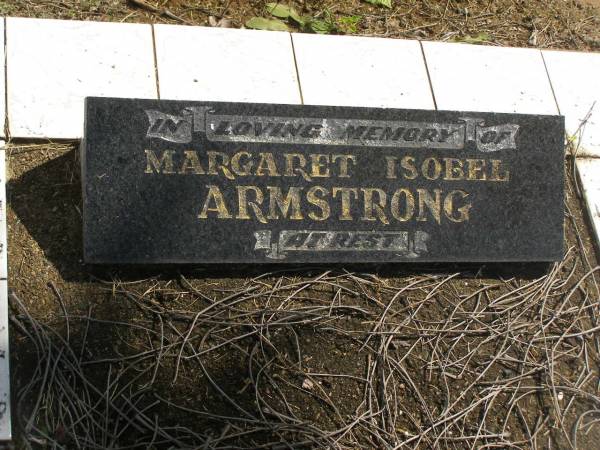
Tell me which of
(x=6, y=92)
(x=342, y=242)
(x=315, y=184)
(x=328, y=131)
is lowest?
(x=342, y=242)

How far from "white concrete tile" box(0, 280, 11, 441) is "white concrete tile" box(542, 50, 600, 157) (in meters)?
2.48

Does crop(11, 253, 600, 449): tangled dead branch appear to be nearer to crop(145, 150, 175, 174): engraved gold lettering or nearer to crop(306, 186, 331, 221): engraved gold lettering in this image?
crop(306, 186, 331, 221): engraved gold lettering

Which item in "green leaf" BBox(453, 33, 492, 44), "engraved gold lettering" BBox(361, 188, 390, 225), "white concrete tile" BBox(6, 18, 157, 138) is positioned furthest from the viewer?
"green leaf" BBox(453, 33, 492, 44)

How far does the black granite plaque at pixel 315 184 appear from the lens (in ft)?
10.8

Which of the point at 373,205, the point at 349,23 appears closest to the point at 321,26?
the point at 349,23

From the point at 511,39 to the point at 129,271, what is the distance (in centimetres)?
223

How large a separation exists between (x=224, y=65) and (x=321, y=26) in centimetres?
57

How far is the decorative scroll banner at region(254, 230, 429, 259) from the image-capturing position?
340cm

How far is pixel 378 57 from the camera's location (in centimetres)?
414

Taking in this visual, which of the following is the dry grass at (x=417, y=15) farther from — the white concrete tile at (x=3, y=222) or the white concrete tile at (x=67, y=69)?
the white concrete tile at (x=3, y=222)

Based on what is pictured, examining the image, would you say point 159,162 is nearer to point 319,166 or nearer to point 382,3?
point 319,166

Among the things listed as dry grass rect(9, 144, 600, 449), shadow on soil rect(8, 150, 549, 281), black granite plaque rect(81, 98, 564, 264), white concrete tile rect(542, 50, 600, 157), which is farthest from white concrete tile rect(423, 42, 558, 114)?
shadow on soil rect(8, 150, 549, 281)

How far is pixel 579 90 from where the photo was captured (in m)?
4.33

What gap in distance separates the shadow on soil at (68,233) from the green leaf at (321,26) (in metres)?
1.23
